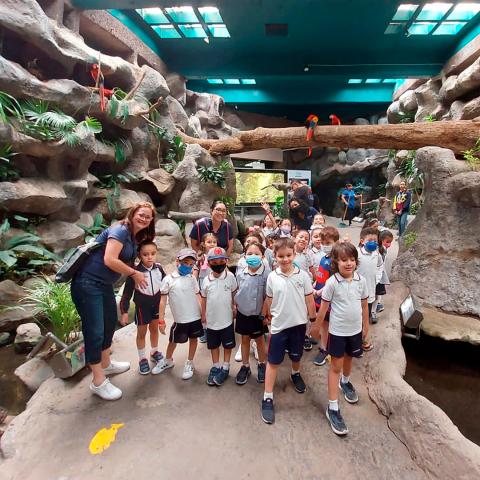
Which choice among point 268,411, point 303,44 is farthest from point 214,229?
point 303,44

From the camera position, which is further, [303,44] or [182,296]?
[303,44]

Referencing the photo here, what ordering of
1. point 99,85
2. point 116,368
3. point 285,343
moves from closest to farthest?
point 285,343 → point 116,368 → point 99,85

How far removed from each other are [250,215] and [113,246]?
7.99 metres

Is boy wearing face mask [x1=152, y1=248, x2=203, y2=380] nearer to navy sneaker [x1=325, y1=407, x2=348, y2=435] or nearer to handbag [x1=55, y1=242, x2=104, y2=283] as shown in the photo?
handbag [x1=55, y1=242, x2=104, y2=283]

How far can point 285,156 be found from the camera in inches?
647

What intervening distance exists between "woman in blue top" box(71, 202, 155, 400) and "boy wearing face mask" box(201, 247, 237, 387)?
1.76ft

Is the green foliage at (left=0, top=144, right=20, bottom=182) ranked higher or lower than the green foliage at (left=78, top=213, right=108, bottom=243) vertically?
higher

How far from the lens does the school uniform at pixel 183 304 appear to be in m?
2.37

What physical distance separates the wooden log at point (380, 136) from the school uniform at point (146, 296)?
4280 mm

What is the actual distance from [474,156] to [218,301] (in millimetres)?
4369

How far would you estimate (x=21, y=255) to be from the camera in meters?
4.38

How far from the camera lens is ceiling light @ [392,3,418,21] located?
7.24 metres

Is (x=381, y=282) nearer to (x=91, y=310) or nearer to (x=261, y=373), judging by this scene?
(x=261, y=373)

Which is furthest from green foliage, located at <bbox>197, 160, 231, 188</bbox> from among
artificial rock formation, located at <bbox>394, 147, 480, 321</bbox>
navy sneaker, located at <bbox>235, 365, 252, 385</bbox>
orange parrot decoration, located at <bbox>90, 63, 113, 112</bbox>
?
navy sneaker, located at <bbox>235, 365, 252, 385</bbox>
